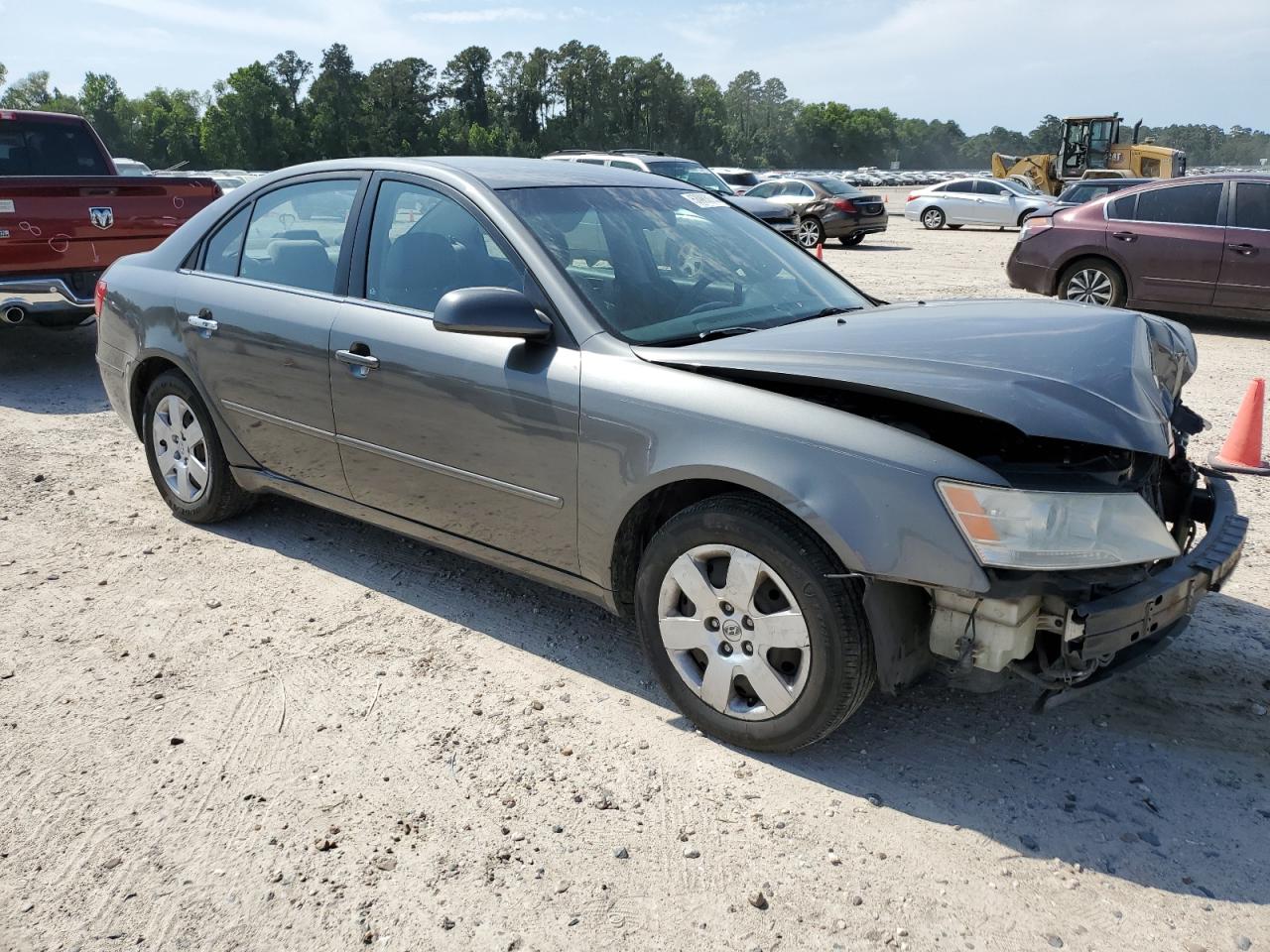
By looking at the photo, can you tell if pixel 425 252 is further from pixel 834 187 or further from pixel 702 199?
pixel 834 187

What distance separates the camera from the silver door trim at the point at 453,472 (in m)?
3.39

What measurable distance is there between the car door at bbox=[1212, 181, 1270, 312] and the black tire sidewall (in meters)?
9.31

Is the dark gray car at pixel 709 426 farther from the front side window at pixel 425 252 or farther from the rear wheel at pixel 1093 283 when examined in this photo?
the rear wheel at pixel 1093 283

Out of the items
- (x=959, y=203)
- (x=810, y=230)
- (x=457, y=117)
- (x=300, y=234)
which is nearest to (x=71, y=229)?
(x=300, y=234)

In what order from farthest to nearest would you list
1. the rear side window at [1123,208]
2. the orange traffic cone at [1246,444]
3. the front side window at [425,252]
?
the rear side window at [1123,208]
the orange traffic cone at [1246,444]
the front side window at [425,252]

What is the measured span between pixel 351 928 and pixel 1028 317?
2706mm

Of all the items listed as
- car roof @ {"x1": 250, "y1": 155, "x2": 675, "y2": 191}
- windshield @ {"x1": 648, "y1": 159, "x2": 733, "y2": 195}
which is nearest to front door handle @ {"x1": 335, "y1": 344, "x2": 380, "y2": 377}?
car roof @ {"x1": 250, "y1": 155, "x2": 675, "y2": 191}

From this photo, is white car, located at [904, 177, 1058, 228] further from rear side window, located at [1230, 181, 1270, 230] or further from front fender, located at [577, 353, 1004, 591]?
front fender, located at [577, 353, 1004, 591]

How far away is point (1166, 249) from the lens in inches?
403

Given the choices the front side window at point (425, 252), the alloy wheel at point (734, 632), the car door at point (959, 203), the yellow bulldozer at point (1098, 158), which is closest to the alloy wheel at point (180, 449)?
the front side window at point (425, 252)

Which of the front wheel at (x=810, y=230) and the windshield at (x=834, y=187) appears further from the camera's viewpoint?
the windshield at (x=834, y=187)

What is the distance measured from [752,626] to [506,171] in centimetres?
203

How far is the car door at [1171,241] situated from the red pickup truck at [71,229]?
8.61 m

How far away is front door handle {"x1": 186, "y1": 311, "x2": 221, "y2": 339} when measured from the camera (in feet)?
14.5
